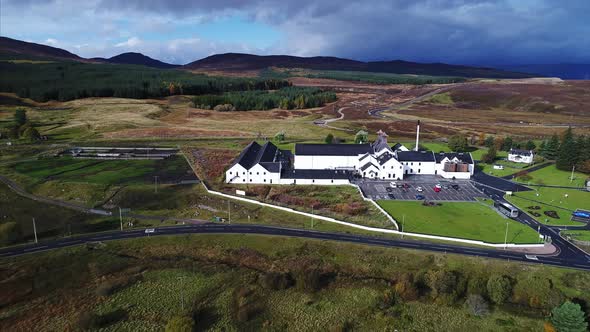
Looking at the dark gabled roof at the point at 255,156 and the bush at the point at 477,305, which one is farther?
the dark gabled roof at the point at 255,156

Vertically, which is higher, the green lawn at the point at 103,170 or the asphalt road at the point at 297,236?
the green lawn at the point at 103,170

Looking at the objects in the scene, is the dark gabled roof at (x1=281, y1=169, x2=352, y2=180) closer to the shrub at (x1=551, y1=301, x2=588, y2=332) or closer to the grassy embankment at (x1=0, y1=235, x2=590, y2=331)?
the grassy embankment at (x1=0, y1=235, x2=590, y2=331)

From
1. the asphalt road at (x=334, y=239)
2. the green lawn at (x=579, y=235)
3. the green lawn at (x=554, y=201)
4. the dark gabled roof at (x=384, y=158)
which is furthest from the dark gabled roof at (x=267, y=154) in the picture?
the green lawn at (x=579, y=235)

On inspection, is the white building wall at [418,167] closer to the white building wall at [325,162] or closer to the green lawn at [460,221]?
the white building wall at [325,162]

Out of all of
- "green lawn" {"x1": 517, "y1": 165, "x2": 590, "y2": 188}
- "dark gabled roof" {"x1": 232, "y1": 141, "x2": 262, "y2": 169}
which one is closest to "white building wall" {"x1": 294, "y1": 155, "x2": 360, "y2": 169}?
"dark gabled roof" {"x1": 232, "y1": 141, "x2": 262, "y2": 169}

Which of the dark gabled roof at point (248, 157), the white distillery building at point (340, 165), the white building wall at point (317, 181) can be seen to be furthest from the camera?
the dark gabled roof at point (248, 157)

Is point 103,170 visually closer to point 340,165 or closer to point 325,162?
point 325,162

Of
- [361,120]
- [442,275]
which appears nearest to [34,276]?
[442,275]
